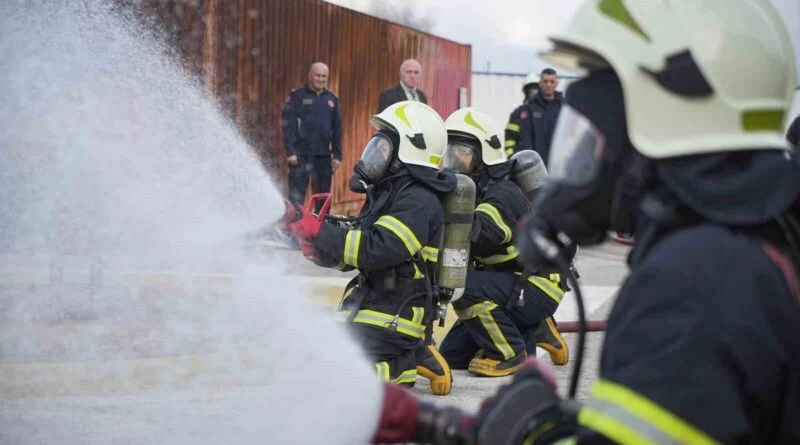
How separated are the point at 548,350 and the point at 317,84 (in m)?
5.89

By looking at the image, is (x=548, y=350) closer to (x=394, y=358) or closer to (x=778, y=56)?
(x=394, y=358)

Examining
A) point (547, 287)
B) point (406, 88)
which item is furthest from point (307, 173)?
point (547, 287)

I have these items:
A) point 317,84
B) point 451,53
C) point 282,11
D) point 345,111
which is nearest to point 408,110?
point 317,84

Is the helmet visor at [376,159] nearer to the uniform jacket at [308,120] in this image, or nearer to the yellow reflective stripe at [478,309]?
the yellow reflective stripe at [478,309]

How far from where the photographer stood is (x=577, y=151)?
6.70 ft

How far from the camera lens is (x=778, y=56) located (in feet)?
6.59

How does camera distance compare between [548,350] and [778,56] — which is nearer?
[778,56]

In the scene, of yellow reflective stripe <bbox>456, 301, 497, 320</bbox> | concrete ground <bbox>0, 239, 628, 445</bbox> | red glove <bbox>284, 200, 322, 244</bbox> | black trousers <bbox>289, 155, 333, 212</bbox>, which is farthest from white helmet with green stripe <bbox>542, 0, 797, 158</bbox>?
black trousers <bbox>289, 155, 333, 212</bbox>

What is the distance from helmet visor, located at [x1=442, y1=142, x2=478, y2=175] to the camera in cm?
697

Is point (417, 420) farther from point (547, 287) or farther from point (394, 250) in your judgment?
point (547, 287)

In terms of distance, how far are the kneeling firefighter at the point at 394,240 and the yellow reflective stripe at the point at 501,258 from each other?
928 mm

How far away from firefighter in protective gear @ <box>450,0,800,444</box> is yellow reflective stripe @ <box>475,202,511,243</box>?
15.0ft

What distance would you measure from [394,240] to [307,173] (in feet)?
24.9

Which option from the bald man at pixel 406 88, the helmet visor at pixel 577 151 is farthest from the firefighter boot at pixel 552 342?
the helmet visor at pixel 577 151
